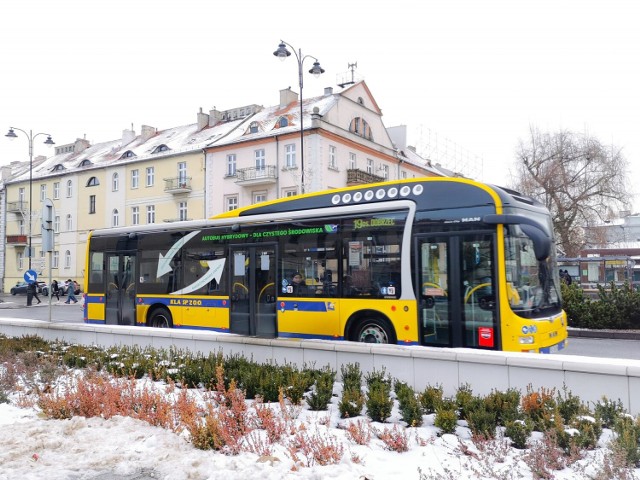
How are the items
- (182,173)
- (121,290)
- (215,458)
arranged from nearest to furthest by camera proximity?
(215,458)
(121,290)
(182,173)

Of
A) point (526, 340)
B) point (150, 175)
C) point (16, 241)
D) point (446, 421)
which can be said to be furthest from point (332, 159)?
point (16, 241)

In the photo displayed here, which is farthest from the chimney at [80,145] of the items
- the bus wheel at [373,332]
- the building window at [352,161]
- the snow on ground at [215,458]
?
the snow on ground at [215,458]

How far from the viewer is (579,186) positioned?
40.7 m

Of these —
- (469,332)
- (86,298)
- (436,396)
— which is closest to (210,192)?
(86,298)

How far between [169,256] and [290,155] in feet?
90.7

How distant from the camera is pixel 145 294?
15.5m

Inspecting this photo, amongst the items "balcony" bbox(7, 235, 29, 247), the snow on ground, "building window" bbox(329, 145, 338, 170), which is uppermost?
"building window" bbox(329, 145, 338, 170)

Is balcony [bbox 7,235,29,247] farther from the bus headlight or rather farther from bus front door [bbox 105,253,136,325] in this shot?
the bus headlight

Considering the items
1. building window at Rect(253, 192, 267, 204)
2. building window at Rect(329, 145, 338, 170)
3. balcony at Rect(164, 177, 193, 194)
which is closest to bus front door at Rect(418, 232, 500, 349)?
building window at Rect(329, 145, 338, 170)

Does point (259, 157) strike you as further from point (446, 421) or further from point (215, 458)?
point (215, 458)

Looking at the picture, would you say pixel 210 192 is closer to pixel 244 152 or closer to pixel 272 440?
pixel 244 152

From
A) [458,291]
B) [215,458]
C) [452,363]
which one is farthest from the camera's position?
[458,291]

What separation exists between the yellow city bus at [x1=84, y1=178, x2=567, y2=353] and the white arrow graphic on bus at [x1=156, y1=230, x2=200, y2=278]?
38 mm

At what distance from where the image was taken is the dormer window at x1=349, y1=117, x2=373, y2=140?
150ft
